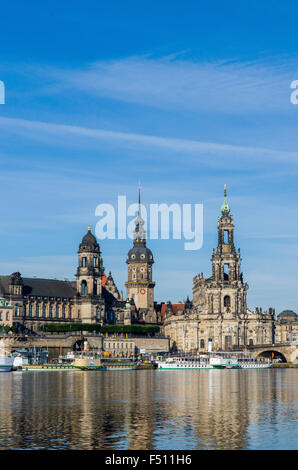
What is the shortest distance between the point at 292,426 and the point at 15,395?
3073cm

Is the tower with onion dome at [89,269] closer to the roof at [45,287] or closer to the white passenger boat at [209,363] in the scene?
the roof at [45,287]

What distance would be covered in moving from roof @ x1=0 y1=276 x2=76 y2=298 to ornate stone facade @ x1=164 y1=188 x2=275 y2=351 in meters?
27.2

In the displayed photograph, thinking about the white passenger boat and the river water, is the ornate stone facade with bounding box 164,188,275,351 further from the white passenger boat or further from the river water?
the river water

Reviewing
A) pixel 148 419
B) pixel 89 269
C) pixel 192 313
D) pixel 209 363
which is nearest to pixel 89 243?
pixel 89 269

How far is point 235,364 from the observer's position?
162750 mm

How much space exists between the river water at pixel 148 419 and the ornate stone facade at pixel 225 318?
4628 inches

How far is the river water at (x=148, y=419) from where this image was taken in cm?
3941

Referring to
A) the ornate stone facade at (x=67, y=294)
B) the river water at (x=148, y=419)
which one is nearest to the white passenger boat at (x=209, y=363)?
the ornate stone facade at (x=67, y=294)

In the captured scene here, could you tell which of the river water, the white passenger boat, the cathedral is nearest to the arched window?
the cathedral

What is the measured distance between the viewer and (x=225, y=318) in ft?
634

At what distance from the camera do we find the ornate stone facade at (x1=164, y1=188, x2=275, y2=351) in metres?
193

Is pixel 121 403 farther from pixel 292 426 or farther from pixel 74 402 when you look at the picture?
pixel 292 426

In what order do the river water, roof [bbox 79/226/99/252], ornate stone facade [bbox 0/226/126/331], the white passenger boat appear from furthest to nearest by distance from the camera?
roof [bbox 79/226/99/252] < ornate stone facade [bbox 0/226/126/331] < the white passenger boat < the river water
